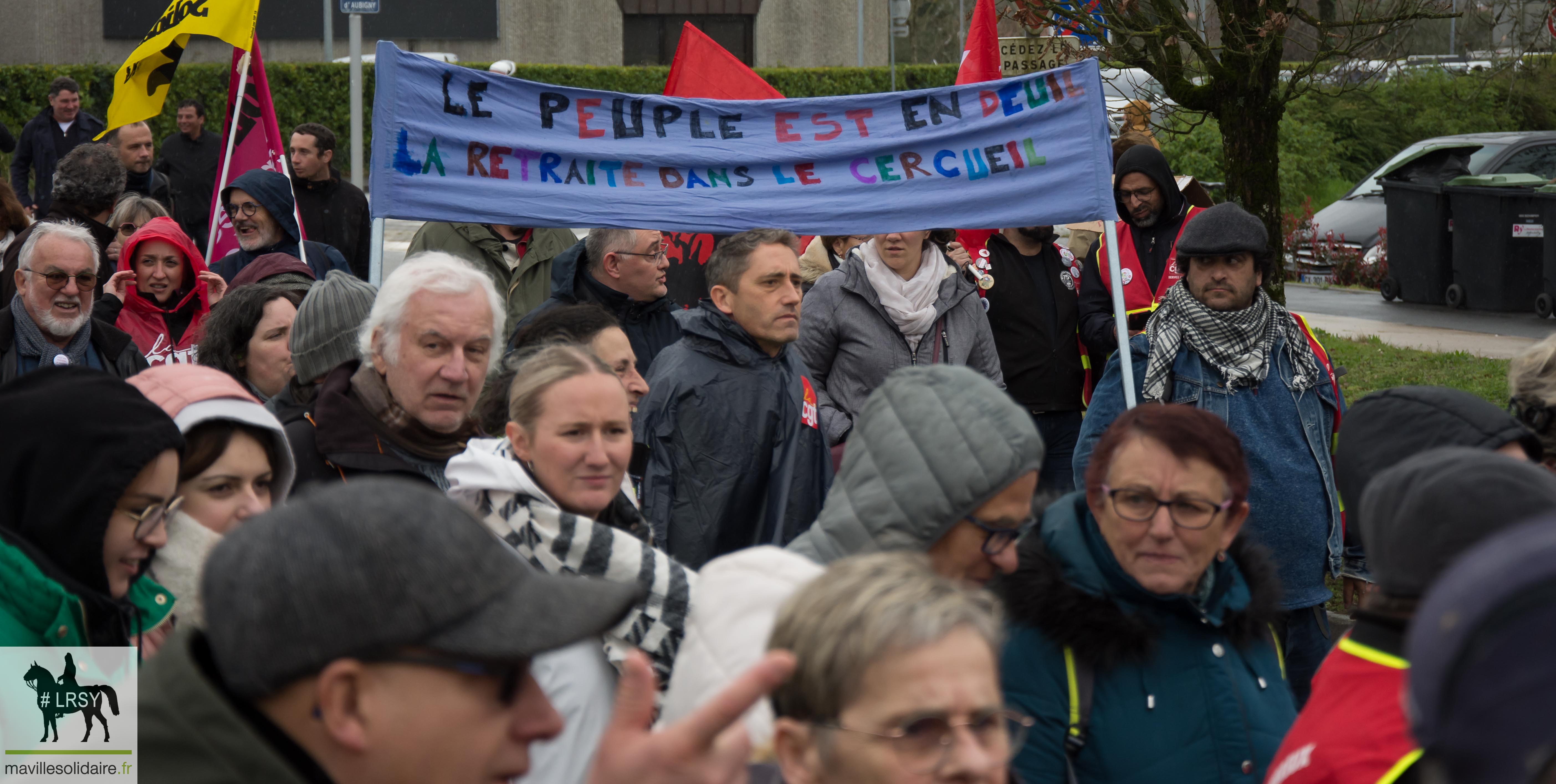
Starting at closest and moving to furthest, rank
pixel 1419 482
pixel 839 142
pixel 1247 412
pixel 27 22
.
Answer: pixel 1419 482, pixel 1247 412, pixel 839 142, pixel 27 22

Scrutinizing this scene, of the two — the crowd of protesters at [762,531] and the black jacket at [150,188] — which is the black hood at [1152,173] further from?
the black jacket at [150,188]

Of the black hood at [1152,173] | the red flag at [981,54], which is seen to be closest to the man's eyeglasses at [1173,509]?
the black hood at [1152,173]

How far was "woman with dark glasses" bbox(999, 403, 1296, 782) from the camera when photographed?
262 centimetres

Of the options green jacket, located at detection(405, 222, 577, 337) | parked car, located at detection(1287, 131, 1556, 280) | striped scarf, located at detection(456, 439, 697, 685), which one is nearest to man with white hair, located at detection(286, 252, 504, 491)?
striped scarf, located at detection(456, 439, 697, 685)

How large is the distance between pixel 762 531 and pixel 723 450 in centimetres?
29

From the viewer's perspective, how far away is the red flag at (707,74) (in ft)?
25.3

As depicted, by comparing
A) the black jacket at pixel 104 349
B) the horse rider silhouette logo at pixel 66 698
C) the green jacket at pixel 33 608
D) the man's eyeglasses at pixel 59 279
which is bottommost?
the horse rider silhouette logo at pixel 66 698

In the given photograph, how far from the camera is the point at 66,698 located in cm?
243

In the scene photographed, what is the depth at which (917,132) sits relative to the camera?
554 cm

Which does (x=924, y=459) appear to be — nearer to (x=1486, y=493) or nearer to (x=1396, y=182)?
(x=1486, y=493)

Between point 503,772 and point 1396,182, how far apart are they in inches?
600

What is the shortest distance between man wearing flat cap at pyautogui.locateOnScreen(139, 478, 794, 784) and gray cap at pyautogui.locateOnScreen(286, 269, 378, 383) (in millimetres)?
2424

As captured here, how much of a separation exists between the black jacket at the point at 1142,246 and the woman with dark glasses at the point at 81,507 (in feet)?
14.0

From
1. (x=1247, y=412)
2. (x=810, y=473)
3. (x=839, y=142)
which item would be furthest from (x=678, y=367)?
(x=1247, y=412)
